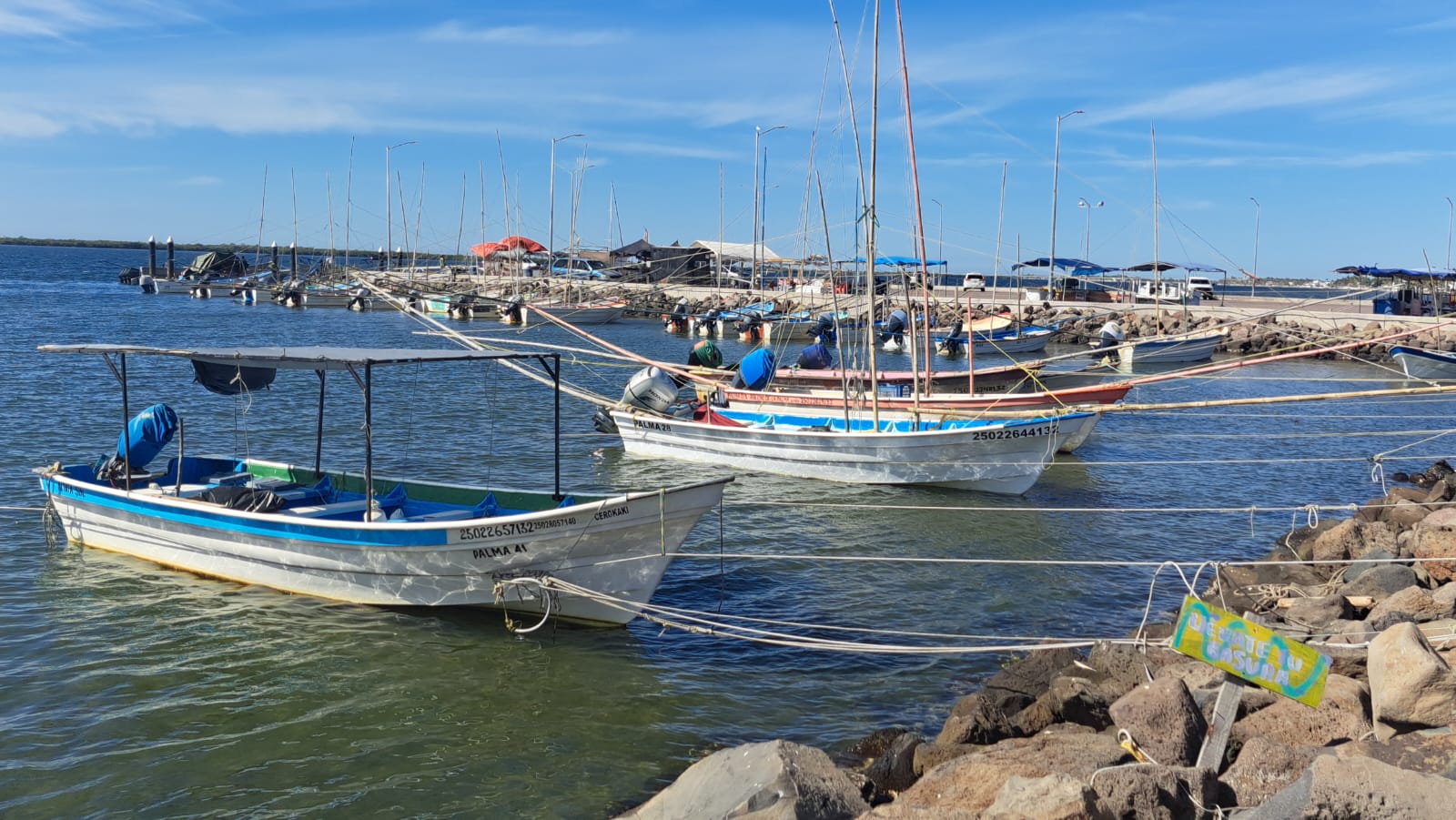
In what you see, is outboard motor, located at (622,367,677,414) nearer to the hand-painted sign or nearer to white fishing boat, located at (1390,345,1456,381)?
the hand-painted sign

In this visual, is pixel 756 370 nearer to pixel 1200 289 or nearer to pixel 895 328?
pixel 895 328

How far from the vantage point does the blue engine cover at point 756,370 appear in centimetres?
2781

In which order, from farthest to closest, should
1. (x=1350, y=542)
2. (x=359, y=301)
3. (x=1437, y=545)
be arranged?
(x=359, y=301) → (x=1350, y=542) → (x=1437, y=545)

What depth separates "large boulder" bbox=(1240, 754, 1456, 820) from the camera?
6.09m

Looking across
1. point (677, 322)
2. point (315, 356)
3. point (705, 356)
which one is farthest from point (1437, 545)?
point (677, 322)

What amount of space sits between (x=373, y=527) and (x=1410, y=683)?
10.2 meters

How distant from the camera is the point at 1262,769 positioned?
767cm

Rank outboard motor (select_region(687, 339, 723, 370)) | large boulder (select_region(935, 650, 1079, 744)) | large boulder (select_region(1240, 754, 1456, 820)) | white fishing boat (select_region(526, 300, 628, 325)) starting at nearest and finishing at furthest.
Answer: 1. large boulder (select_region(1240, 754, 1456, 820))
2. large boulder (select_region(935, 650, 1079, 744))
3. outboard motor (select_region(687, 339, 723, 370))
4. white fishing boat (select_region(526, 300, 628, 325))

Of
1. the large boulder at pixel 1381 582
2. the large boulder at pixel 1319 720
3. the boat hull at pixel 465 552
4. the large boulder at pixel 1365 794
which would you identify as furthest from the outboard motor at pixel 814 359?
the large boulder at pixel 1365 794

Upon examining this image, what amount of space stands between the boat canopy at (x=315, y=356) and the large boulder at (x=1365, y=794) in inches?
371

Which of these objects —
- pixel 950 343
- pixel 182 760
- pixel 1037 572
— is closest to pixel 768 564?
pixel 1037 572

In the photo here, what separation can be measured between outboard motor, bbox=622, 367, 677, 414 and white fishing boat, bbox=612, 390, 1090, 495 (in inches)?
15.7

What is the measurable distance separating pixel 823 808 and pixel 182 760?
19.7 ft

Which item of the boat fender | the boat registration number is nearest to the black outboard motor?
the boat fender
